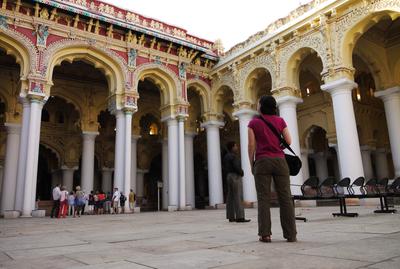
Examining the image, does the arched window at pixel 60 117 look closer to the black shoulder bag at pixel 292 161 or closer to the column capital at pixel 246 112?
the column capital at pixel 246 112

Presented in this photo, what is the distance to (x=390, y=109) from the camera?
1559 cm

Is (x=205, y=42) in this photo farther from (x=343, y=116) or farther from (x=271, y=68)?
(x=343, y=116)

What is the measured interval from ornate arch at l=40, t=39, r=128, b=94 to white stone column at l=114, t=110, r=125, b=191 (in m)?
1.48

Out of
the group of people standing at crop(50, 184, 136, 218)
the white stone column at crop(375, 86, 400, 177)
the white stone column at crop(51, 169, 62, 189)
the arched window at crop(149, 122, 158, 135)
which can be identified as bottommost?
the group of people standing at crop(50, 184, 136, 218)

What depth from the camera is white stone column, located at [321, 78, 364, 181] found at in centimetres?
1256

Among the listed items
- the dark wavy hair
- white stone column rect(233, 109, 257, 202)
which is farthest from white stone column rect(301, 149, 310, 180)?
the dark wavy hair

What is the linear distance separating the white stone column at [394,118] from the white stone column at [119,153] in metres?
13.0

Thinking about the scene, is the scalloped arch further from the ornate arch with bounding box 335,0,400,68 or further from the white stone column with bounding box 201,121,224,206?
the white stone column with bounding box 201,121,224,206

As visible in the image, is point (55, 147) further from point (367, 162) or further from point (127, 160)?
point (367, 162)

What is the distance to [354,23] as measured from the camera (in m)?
13.0

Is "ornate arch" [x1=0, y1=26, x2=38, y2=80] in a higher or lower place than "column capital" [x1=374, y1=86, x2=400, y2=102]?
higher

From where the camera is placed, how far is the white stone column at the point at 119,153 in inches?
619

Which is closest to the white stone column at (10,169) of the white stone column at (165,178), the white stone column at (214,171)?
the white stone column at (165,178)

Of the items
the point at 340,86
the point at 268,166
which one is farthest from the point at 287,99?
the point at 268,166
